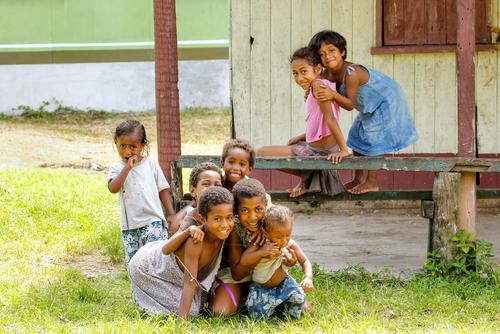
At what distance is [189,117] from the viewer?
1719 cm

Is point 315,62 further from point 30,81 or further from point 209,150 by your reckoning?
point 30,81

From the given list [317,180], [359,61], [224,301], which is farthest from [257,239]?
[359,61]

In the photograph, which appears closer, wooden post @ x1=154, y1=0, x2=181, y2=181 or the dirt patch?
wooden post @ x1=154, y1=0, x2=181, y2=181

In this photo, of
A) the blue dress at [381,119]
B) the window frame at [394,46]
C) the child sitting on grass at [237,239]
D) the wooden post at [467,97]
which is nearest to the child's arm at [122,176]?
the child sitting on grass at [237,239]

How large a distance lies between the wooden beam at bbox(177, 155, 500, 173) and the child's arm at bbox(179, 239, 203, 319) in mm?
1407

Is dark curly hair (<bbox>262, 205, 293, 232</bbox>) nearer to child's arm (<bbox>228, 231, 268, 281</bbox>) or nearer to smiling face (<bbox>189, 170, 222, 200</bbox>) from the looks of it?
child's arm (<bbox>228, 231, 268, 281</bbox>)

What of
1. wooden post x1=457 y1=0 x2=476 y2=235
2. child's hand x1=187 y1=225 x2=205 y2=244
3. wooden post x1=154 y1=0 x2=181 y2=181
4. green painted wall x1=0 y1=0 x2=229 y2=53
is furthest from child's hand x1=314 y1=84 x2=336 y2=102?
green painted wall x1=0 y1=0 x2=229 y2=53

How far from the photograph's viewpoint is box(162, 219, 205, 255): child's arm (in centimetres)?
584

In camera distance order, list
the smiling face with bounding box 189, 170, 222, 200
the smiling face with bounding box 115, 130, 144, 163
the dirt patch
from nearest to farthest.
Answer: the smiling face with bounding box 189, 170, 222, 200
the smiling face with bounding box 115, 130, 144, 163
the dirt patch

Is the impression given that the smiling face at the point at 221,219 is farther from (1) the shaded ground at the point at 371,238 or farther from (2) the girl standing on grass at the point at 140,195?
(1) the shaded ground at the point at 371,238

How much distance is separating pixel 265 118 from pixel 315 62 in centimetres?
303

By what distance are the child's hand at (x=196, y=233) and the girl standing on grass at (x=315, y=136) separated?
1.53 metres

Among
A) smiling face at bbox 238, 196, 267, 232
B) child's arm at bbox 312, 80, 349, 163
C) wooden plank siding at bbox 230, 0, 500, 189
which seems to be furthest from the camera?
wooden plank siding at bbox 230, 0, 500, 189

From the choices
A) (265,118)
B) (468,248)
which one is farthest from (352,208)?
(468,248)
